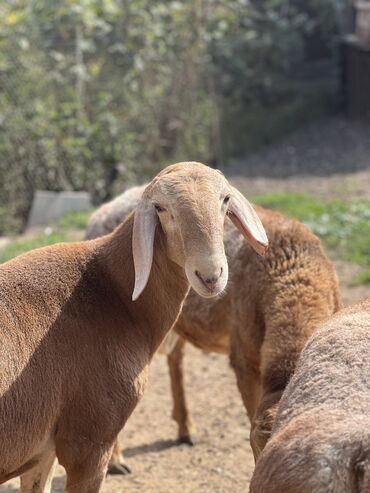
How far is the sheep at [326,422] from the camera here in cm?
318

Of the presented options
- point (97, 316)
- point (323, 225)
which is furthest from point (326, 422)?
point (323, 225)

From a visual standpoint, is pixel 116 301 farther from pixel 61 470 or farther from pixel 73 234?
pixel 73 234

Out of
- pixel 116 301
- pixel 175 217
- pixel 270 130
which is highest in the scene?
pixel 175 217

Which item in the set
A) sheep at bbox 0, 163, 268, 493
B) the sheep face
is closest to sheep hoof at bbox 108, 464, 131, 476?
sheep at bbox 0, 163, 268, 493

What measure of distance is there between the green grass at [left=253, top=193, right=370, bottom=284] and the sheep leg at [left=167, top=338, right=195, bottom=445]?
109 inches

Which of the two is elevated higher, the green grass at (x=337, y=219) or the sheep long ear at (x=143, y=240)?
the sheep long ear at (x=143, y=240)

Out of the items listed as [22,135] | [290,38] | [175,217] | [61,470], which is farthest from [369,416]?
[290,38]

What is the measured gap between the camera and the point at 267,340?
502cm

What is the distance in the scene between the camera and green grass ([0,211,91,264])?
961 centimetres

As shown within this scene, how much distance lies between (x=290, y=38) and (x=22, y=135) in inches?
281

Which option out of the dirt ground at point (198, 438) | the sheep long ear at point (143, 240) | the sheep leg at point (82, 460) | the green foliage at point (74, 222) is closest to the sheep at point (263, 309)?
the dirt ground at point (198, 438)

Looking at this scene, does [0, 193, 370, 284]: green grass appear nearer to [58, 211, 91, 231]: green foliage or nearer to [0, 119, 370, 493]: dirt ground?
[58, 211, 91, 231]: green foliage

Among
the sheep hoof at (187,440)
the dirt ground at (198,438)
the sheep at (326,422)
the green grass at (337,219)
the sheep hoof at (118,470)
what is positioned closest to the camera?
the sheep at (326,422)

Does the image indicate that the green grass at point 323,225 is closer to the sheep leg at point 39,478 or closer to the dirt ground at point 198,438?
the dirt ground at point 198,438
